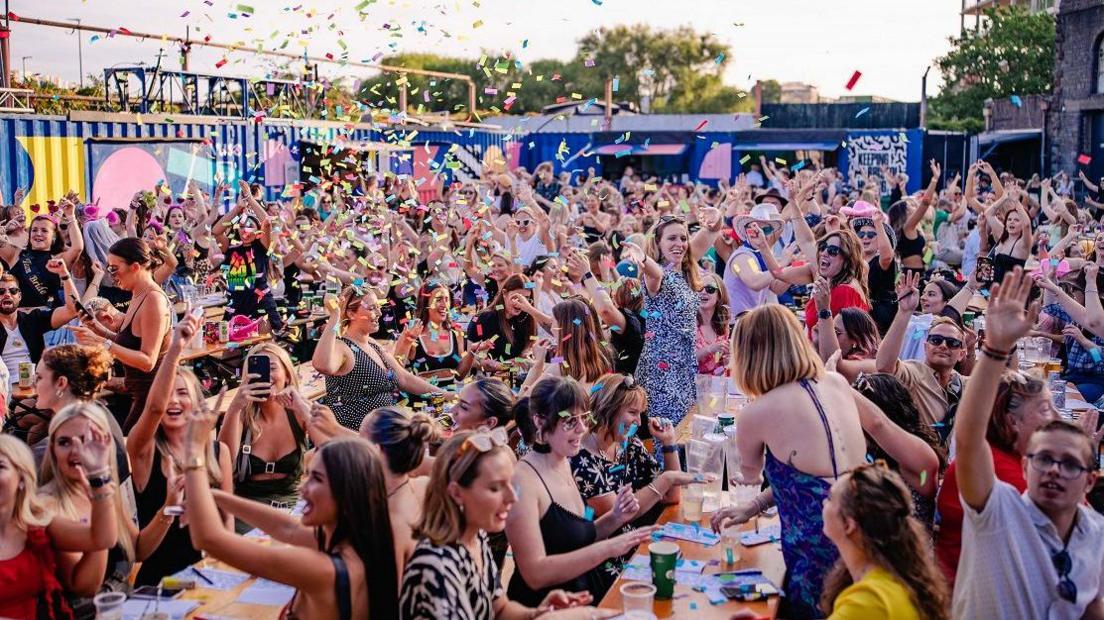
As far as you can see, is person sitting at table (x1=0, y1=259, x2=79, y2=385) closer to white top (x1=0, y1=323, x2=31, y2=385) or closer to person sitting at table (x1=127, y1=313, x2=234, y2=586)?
white top (x1=0, y1=323, x2=31, y2=385)

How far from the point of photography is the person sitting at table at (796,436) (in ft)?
11.2

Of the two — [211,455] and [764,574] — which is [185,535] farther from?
[764,574]

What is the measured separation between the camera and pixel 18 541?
3.10 metres

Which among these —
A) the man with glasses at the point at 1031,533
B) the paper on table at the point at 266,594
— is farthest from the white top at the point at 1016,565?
the paper on table at the point at 266,594

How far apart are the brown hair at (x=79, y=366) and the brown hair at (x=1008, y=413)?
3370 millimetres

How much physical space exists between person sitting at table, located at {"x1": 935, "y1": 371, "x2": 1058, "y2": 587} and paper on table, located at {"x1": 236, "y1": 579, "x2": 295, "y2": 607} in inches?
84.7

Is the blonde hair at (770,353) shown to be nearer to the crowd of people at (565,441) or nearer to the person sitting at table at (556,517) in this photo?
the crowd of people at (565,441)

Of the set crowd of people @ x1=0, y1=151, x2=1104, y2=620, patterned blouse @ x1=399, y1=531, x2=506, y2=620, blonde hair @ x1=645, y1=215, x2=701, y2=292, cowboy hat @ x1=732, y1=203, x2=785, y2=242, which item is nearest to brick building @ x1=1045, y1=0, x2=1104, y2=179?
cowboy hat @ x1=732, y1=203, x2=785, y2=242

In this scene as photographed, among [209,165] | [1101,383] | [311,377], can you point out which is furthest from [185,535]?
[209,165]

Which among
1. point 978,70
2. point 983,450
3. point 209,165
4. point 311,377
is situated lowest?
point 311,377

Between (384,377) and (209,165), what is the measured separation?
11.6m

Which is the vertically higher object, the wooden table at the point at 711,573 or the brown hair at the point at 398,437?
the brown hair at the point at 398,437

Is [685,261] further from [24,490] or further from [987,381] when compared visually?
[24,490]

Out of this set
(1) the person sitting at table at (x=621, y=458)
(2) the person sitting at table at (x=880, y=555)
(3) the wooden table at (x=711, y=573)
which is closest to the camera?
(2) the person sitting at table at (x=880, y=555)
